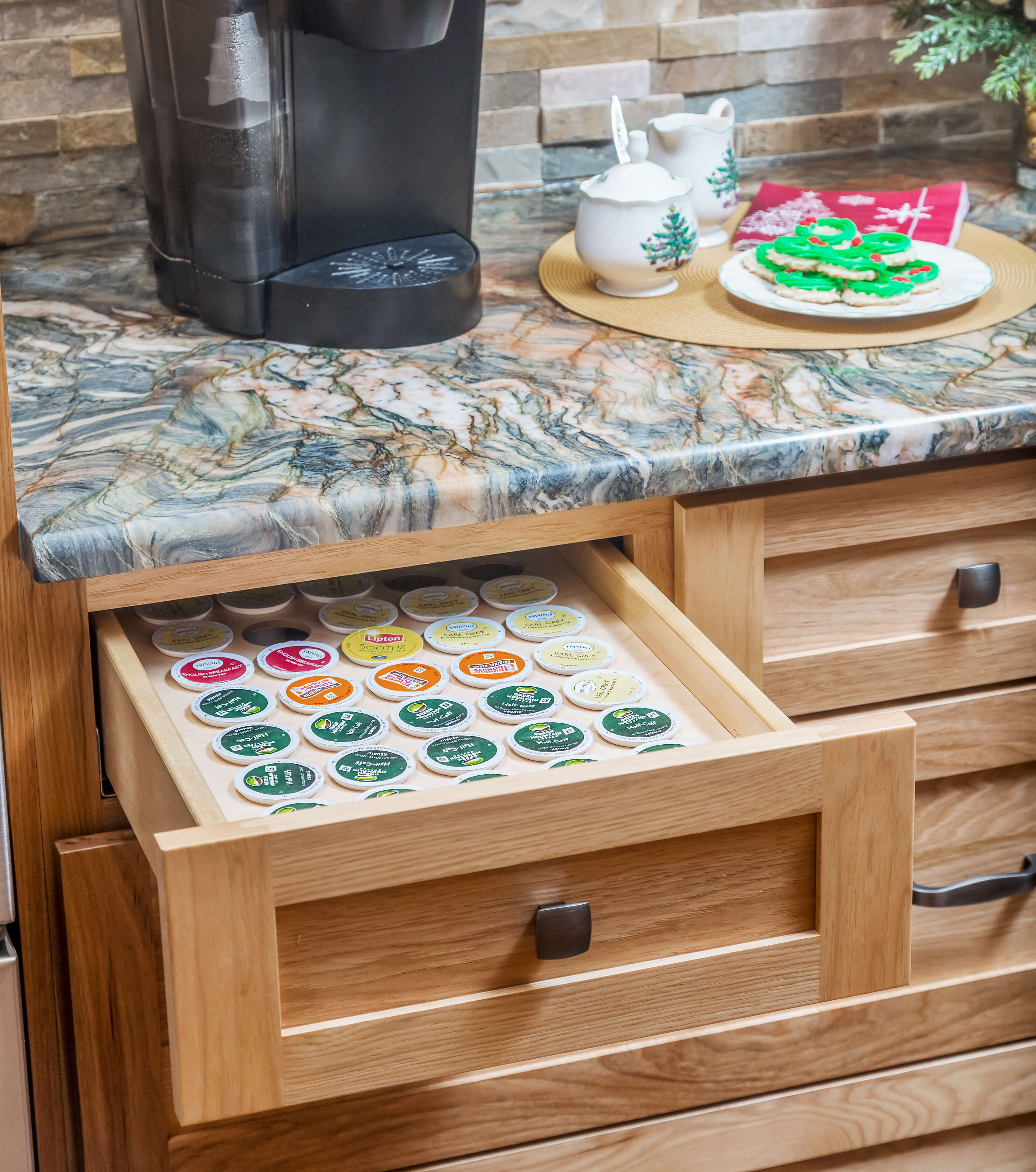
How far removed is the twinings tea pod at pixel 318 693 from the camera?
91cm

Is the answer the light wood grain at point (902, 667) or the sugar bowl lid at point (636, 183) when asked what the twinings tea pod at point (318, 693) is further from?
the sugar bowl lid at point (636, 183)

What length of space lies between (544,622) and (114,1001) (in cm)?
40

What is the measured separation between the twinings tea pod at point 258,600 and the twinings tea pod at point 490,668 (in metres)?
0.15

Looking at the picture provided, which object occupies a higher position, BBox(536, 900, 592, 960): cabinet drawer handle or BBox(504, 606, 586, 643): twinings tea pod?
BBox(504, 606, 586, 643): twinings tea pod

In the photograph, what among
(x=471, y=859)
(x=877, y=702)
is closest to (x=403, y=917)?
(x=471, y=859)

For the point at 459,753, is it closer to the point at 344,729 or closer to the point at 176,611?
the point at 344,729

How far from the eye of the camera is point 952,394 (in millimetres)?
1075

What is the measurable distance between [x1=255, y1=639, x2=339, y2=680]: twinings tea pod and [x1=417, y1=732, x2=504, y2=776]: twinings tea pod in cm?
12

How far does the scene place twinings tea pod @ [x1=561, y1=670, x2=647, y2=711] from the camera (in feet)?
2.98

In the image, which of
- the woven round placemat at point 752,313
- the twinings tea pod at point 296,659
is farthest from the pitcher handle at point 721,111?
the twinings tea pod at point 296,659

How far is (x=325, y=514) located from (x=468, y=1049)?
339 millimetres

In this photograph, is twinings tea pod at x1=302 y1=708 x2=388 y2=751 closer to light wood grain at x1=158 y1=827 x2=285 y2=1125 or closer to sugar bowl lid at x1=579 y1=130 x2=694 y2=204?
light wood grain at x1=158 y1=827 x2=285 y2=1125

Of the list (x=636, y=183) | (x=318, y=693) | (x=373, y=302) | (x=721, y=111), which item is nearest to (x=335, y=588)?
(x=318, y=693)

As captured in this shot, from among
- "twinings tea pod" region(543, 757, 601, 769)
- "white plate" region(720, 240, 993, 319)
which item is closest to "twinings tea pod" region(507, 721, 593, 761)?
"twinings tea pod" region(543, 757, 601, 769)
